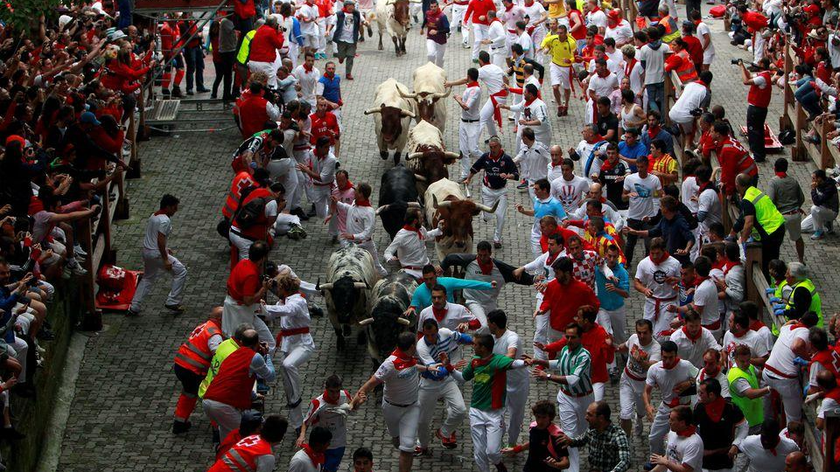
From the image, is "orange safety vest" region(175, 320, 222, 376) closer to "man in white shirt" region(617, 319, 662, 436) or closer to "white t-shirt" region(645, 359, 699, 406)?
"man in white shirt" region(617, 319, 662, 436)

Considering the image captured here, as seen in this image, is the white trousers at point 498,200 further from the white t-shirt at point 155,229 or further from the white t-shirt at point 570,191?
the white t-shirt at point 155,229

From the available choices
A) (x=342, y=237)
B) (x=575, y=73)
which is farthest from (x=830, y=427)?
(x=575, y=73)

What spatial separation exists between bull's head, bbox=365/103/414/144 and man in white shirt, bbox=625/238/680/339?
7.62m

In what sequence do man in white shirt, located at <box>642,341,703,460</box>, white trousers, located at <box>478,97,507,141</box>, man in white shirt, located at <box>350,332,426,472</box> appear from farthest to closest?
white trousers, located at <box>478,97,507,141</box>, man in white shirt, located at <box>642,341,703,460</box>, man in white shirt, located at <box>350,332,426,472</box>

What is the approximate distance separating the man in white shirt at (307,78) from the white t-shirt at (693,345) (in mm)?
12120

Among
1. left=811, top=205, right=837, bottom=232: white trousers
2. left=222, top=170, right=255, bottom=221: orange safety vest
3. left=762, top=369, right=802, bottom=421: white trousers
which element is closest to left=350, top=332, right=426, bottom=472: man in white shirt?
left=762, top=369, right=802, bottom=421: white trousers

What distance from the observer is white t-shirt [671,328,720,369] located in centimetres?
1474

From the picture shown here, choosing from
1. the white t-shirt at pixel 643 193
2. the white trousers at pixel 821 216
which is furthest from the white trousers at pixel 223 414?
the white trousers at pixel 821 216

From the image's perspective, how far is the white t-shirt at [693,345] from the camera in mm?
14742

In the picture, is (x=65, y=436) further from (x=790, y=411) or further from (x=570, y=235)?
(x=790, y=411)

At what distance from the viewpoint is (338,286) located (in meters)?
16.3

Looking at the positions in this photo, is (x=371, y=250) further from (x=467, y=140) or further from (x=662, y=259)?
(x=467, y=140)

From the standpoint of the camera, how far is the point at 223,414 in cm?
1393

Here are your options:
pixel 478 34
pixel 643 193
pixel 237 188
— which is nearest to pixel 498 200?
pixel 643 193
